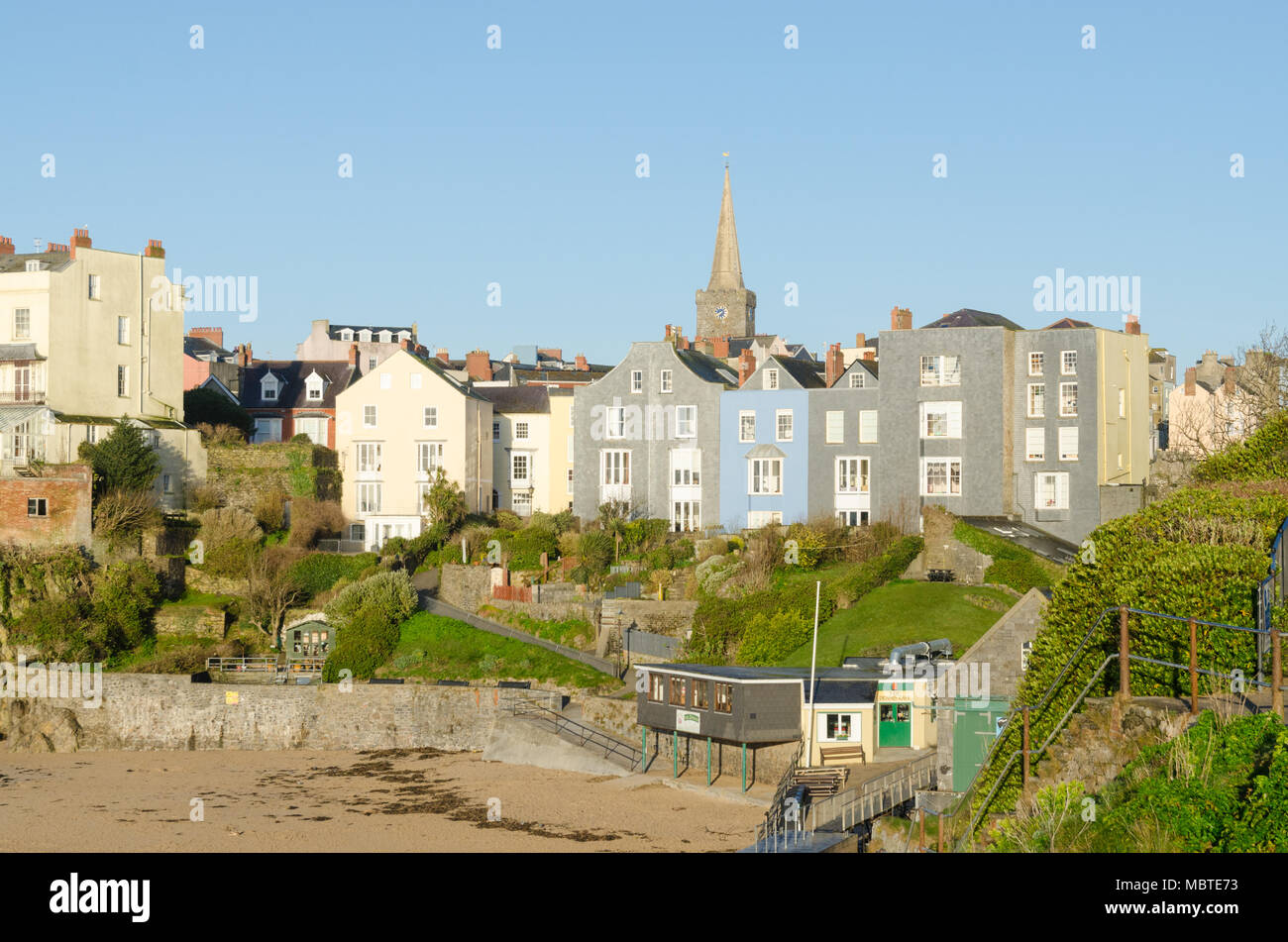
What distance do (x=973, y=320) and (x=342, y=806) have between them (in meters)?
32.9

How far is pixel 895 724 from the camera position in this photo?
37250 millimetres

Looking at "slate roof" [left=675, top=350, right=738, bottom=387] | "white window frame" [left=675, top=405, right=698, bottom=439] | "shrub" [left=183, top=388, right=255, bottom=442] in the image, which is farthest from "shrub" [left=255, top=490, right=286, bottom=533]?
"slate roof" [left=675, top=350, right=738, bottom=387]

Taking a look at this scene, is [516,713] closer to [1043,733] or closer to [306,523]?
[306,523]

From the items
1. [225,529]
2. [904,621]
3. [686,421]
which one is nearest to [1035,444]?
[904,621]

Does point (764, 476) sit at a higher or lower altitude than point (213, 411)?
lower

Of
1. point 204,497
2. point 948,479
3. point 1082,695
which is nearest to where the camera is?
point 1082,695

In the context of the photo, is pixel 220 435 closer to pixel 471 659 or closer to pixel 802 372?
pixel 471 659

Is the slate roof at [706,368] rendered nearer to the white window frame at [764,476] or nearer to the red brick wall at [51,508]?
the white window frame at [764,476]

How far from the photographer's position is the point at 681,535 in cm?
5650
